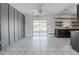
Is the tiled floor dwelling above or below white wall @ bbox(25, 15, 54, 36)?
below

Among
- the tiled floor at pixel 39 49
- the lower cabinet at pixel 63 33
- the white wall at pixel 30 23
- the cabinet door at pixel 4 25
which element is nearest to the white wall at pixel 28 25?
the white wall at pixel 30 23

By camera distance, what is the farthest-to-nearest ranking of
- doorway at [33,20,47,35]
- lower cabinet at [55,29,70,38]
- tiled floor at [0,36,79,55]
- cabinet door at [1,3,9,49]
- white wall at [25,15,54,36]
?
doorway at [33,20,47,35], white wall at [25,15,54,36], lower cabinet at [55,29,70,38], cabinet door at [1,3,9,49], tiled floor at [0,36,79,55]

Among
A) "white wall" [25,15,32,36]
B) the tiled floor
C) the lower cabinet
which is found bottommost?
the tiled floor

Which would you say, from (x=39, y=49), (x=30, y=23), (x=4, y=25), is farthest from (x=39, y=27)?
(x=4, y=25)

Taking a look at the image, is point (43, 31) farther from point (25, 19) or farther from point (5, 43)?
point (5, 43)

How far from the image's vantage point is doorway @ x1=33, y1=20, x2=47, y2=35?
14156 millimetres

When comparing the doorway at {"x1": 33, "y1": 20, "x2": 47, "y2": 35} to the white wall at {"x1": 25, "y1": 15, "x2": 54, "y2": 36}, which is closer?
the white wall at {"x1": 25, "y1": 15, "x2": 54, "y2": 36}

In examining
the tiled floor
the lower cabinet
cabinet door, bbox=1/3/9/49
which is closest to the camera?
the tiled floor

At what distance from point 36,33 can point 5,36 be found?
8281mm

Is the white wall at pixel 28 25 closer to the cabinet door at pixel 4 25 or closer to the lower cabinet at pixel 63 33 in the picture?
the lower cabinet at pixel 63 33

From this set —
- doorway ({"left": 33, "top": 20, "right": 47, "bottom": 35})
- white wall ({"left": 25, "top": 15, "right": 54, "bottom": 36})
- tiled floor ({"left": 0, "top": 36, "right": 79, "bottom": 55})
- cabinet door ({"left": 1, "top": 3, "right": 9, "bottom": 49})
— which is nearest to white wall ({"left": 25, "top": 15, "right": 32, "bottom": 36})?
white wall ({"left": 25, "top": 15, "right": 54, "bottom": 36})

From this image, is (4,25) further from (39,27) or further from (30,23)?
(39,27)

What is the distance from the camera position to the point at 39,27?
47.2 ft

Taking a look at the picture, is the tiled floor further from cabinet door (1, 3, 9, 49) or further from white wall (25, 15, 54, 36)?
white wall (25, 15, 54, 36)
